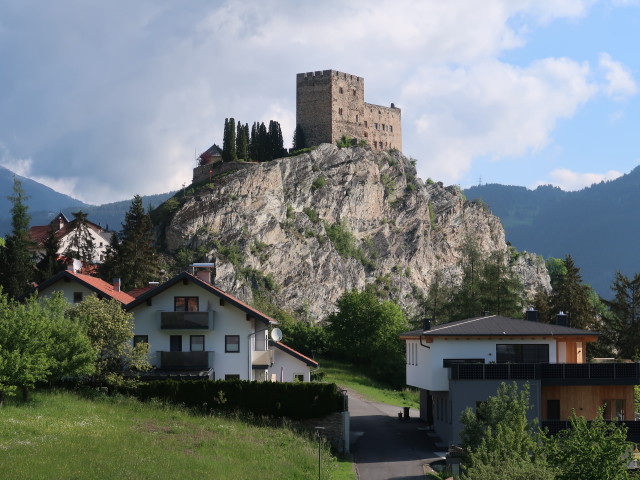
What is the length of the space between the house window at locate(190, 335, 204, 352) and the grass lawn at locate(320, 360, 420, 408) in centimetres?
1768

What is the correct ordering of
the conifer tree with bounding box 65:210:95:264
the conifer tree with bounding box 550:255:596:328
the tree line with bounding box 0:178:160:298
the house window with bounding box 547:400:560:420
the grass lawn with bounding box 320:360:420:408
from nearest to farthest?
the house window with bounding box 547:400:560:420
the grass lawn with bounding box 320:360:420:408
the tree line with bounding box 0:178:160:298
the conifer tree with bounding box 550:255:596:328
the conifer tree with bounding box 65:210:95:264

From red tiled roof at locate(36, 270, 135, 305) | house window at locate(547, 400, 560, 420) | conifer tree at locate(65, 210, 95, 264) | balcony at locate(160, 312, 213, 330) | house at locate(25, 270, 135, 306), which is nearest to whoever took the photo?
house window at locate(547, 400, 560, 420)

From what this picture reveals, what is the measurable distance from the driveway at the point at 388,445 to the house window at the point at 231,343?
7.72m

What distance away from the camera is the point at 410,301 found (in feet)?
442

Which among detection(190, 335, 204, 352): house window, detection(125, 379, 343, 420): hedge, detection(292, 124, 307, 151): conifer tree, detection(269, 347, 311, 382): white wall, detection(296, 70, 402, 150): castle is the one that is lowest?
detection(125, 379, 343, 420): hedge

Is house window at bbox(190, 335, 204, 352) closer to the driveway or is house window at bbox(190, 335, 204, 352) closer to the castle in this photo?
the driveway

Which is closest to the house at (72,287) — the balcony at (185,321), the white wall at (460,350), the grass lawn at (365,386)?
the balcony at (185,321)

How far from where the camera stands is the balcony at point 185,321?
49.3 meters

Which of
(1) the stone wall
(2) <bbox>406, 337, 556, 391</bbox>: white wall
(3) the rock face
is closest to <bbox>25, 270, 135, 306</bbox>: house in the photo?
(2) <bbox>406, 337, 556, 391</bbox>: white wall

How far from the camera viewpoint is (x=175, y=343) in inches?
1969

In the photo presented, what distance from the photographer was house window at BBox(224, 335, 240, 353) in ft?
165

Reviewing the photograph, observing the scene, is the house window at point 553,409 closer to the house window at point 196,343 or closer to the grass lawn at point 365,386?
the house window at point 196,343

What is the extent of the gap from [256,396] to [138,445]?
9.30 meters

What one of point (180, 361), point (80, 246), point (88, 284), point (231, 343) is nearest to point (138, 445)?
point (180, 361)
